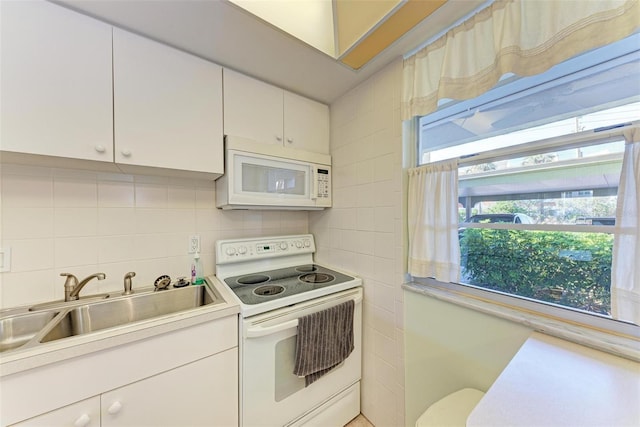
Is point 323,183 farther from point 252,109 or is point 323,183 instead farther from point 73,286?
point 73,286

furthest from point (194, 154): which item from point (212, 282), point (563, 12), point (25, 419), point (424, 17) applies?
point (563, 12)

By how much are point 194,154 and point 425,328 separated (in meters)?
1.61

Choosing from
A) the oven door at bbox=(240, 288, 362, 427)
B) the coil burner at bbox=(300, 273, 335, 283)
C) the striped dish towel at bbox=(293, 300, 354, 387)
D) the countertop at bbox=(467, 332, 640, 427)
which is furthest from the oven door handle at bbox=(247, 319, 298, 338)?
the countertop at bbox=(467, 332, 640, 427)

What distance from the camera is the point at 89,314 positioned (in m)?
1.14

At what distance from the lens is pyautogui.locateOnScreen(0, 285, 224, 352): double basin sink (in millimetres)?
994

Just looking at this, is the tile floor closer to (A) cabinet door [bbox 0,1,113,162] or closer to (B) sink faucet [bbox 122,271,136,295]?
(B) sink faucet [bbox 122,271,136,295]

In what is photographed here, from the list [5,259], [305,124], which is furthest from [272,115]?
[5,259]

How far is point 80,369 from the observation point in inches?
31.7

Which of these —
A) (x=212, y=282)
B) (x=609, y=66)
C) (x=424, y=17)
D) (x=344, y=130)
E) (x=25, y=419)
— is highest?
(x=424, y=17)

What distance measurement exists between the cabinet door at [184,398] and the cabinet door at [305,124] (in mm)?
1378

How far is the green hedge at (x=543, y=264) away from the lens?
0.84 meters

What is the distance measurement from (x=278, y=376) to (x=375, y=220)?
1061 millimetres

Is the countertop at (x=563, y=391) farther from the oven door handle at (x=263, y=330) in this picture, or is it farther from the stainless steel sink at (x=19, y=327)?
the stainless steel sink at (x=19, y=327)

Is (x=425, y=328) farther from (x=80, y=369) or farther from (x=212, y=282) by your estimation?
(x=80, y=369)
